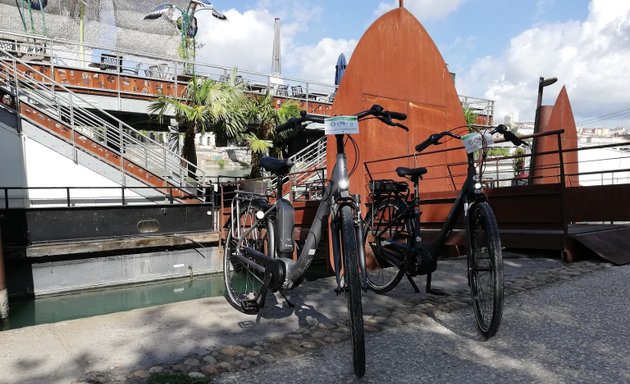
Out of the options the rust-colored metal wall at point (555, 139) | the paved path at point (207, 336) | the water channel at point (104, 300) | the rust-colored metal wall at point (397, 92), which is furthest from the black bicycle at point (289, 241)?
the rust-colored metal wall at point (555, 139)

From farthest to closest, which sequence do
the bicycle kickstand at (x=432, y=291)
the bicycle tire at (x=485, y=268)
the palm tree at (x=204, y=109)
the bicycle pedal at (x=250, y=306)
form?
1. the palm tree at (x=204, y=109)
2. the bicycle kickstand at (x=432, y=291)
3. the bicycle pedal at (x=250, y=306)
4. the bicycle tire at (x=485, y=268)

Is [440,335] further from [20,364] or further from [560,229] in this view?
[560,229]

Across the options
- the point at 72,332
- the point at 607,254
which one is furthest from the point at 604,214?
the point at 72,332

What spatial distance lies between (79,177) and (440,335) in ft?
35.9

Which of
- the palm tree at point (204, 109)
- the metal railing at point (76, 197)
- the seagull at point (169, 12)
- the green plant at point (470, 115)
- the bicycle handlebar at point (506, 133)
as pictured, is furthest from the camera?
the seagull at point (169, 12)

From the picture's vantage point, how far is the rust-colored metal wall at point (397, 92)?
23.8 ft

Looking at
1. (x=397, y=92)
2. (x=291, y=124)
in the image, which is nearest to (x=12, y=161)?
(x=397, y=92)

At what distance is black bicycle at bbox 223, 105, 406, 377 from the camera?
278cm

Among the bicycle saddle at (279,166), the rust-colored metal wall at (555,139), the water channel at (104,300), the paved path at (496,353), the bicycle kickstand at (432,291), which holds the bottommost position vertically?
the water channel at (104,300)

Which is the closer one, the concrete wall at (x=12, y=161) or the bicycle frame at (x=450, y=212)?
the bicycle frame at (x=450, y=212)

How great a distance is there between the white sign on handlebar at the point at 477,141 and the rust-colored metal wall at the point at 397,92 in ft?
9.93

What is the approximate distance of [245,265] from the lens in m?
4.05

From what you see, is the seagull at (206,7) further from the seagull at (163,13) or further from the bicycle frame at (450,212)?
the bicycle frame at (450,212)

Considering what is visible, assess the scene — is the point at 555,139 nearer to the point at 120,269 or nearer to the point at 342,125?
the point at 342,125
